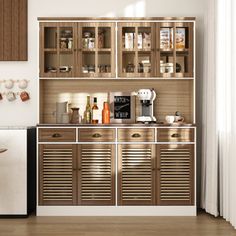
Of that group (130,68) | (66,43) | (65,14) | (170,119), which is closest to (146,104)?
(170,119)

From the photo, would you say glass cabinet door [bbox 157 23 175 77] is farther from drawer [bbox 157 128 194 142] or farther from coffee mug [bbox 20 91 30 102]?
coffee mug [bbox 20 91 30 102]

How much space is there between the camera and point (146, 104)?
5.90 m

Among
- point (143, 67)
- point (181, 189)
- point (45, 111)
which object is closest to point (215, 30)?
point (143, 67)

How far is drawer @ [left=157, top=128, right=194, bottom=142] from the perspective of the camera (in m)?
5.57

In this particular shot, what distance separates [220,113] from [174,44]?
902mm

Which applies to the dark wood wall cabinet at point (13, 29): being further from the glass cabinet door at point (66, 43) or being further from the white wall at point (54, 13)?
the glass cabinet door at point (66, 43)

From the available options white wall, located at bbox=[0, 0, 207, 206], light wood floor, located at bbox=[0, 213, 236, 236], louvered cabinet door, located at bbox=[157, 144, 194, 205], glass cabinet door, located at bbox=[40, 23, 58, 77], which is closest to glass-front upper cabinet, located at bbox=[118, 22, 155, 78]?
white wall, located at bbox=[0, 0, 207, 206]

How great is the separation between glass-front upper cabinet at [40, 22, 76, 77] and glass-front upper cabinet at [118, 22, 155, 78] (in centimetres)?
51

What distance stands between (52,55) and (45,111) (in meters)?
0.63

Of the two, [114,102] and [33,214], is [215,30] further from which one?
[33,214]

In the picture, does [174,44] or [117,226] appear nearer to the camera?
[117,226]

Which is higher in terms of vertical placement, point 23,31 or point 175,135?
point 23,31

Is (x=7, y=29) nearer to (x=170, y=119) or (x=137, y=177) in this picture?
(x=170, y=119)

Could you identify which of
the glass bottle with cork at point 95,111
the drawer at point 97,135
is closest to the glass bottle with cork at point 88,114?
the glass bottle with cork at point 95,111
